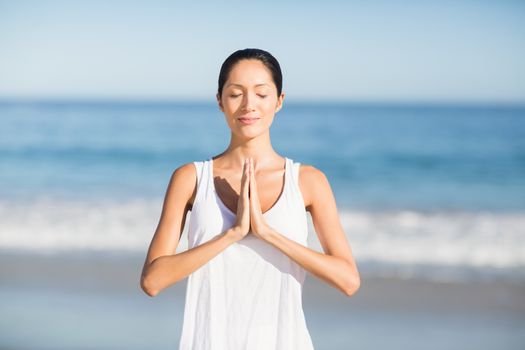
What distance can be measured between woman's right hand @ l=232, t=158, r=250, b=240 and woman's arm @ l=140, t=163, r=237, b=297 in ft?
0.06

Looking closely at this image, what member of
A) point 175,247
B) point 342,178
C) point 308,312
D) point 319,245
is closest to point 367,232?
point 319,245

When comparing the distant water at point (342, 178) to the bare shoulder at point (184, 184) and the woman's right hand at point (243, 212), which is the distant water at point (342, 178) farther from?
the woman's right hand at point (243, 212)

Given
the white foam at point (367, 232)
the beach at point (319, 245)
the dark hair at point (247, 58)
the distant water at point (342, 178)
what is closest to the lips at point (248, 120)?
the dark hair at point (247, 58)

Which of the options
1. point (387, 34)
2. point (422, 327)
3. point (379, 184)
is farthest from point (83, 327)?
point (387, 34)

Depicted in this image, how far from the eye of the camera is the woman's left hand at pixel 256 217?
8.64 feet

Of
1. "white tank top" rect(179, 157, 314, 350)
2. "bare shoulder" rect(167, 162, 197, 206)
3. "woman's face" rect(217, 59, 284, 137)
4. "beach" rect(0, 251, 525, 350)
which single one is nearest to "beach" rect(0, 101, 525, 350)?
"beach" rect(0, 251, 525, 350)

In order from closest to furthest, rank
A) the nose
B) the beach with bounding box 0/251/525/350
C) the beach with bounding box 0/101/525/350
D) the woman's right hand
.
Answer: the woman's right hand, the nose, the beach with bounding box 0/251/525/350, the beach with bounding box 0/101/525/350

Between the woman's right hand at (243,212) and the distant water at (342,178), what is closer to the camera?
the woman's right hand at (243,212)

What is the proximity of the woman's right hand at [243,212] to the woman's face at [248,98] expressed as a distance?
7.5 inches

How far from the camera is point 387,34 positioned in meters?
30.5

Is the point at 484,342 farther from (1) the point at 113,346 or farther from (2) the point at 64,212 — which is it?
(2) the point at 64,212

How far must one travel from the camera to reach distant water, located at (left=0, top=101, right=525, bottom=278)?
10.7 metres

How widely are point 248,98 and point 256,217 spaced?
0.39 metres

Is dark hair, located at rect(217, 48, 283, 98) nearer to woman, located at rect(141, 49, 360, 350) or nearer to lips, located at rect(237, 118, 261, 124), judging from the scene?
woman, located at rect(141, 49, 360, 350)
